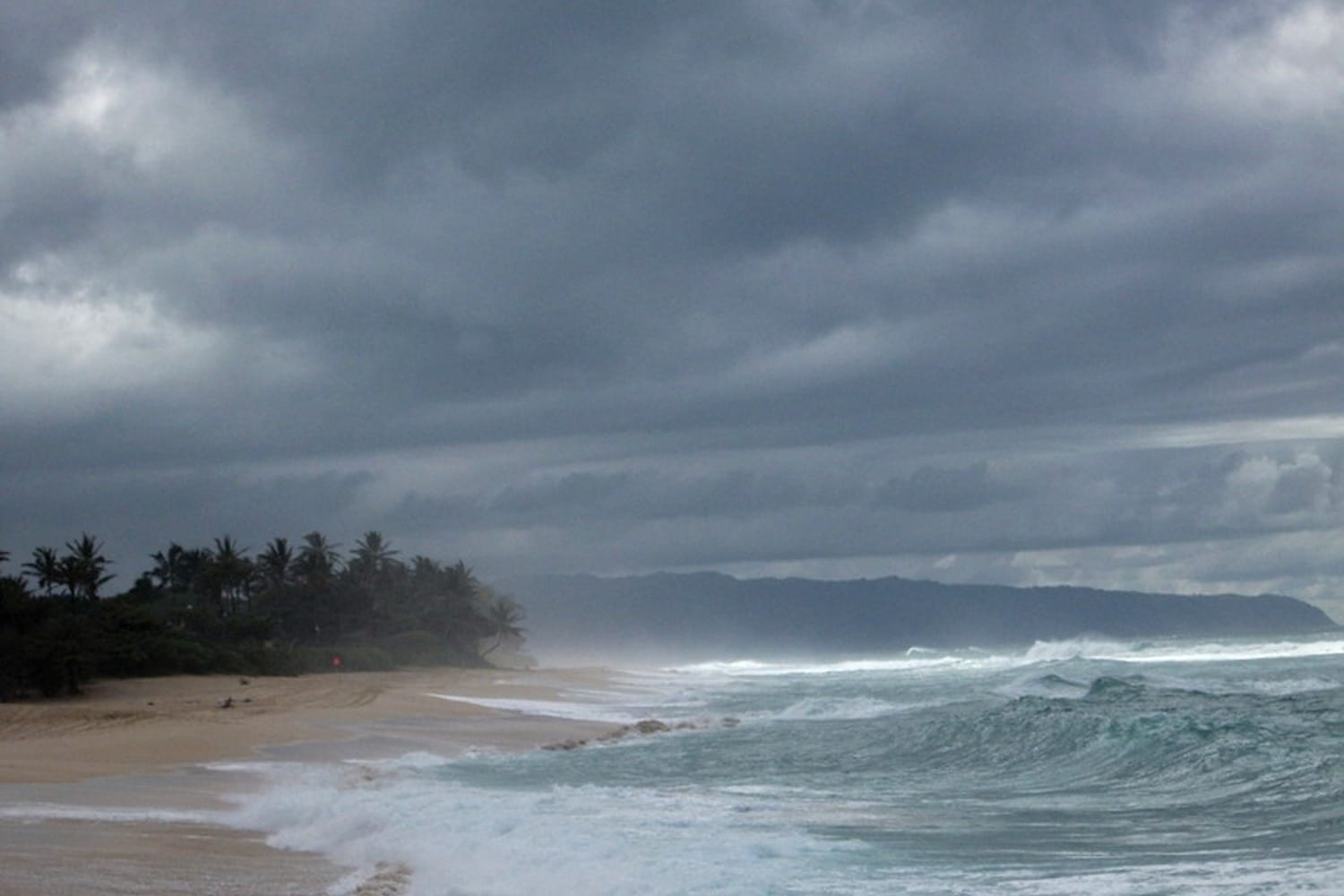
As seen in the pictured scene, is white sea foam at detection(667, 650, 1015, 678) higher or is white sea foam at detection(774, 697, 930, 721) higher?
white sea foam at detection(774, 697, 930, 721)

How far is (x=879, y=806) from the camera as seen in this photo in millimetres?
17125

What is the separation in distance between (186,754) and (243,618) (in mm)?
37929

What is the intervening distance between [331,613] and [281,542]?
7.94m

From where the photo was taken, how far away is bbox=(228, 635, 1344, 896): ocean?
1145 cm

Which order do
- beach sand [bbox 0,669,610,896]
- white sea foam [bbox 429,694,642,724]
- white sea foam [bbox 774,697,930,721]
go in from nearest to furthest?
beach sand [bbox 0,669,610,896] < white sea foam [bbox 774,697,930,721] < white sea foam [bbox 429,694,642,724]

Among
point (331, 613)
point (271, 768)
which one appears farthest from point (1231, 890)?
point (331, 613)

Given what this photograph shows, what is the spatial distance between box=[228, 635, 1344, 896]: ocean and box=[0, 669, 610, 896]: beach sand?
92 cm

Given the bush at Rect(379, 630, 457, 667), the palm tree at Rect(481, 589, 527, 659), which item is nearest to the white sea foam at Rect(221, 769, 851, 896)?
the bush at Rect(379, 630, 457, 667)

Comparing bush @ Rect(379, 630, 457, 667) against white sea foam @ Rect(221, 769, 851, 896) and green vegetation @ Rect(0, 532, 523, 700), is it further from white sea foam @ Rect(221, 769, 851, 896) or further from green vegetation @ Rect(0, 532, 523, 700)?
white sea foam @ Rect(221, 769, 851, 896)

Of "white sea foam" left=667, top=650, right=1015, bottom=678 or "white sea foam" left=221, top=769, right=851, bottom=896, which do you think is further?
"white sea foam" left=667, top=650, right=1015, bottom=678

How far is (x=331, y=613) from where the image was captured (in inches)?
2904

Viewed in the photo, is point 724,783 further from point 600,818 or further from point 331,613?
point 331,613

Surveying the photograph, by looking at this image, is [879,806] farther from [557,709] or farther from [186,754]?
[557,709]

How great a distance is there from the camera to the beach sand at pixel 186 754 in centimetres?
1107
